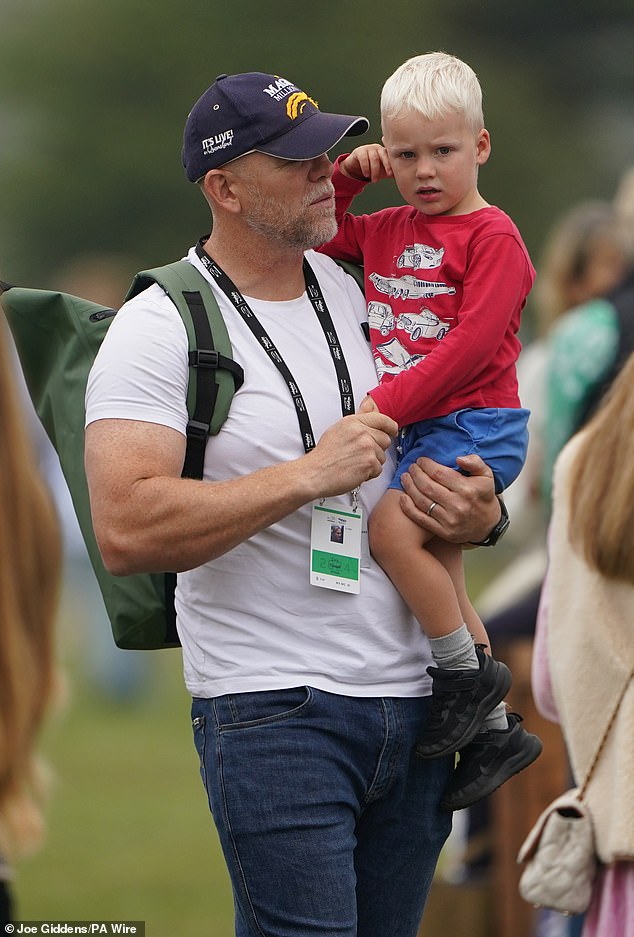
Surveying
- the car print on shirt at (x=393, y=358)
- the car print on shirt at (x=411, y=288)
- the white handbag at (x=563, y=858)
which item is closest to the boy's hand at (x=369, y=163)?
the car print on shirt at (x=411, y=288)

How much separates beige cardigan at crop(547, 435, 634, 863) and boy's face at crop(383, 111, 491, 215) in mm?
766

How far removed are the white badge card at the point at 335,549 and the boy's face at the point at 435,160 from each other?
64cm

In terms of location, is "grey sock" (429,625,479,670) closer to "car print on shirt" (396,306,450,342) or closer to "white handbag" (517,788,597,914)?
Result: "car print on shirt" (396,306,450,342)

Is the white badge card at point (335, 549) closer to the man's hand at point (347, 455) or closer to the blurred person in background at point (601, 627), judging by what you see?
the man's hand at point (347, 455)

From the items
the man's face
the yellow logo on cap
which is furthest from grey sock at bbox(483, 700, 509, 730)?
the yellow logo on cap

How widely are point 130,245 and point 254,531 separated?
103ft

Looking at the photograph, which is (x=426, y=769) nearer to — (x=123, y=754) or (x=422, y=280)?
(x=422, y=280)

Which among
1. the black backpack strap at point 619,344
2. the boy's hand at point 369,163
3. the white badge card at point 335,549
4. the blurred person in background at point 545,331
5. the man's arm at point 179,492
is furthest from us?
the blurred person in background at point 545,331

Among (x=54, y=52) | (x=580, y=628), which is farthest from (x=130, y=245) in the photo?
(x=580, y=628)

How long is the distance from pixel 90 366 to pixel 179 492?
55 cm

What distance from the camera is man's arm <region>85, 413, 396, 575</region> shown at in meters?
2.73

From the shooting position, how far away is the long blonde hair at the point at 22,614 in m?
2.48

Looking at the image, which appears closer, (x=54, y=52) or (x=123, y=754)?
(x=123, y=754)

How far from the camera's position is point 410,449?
10.0 feet
